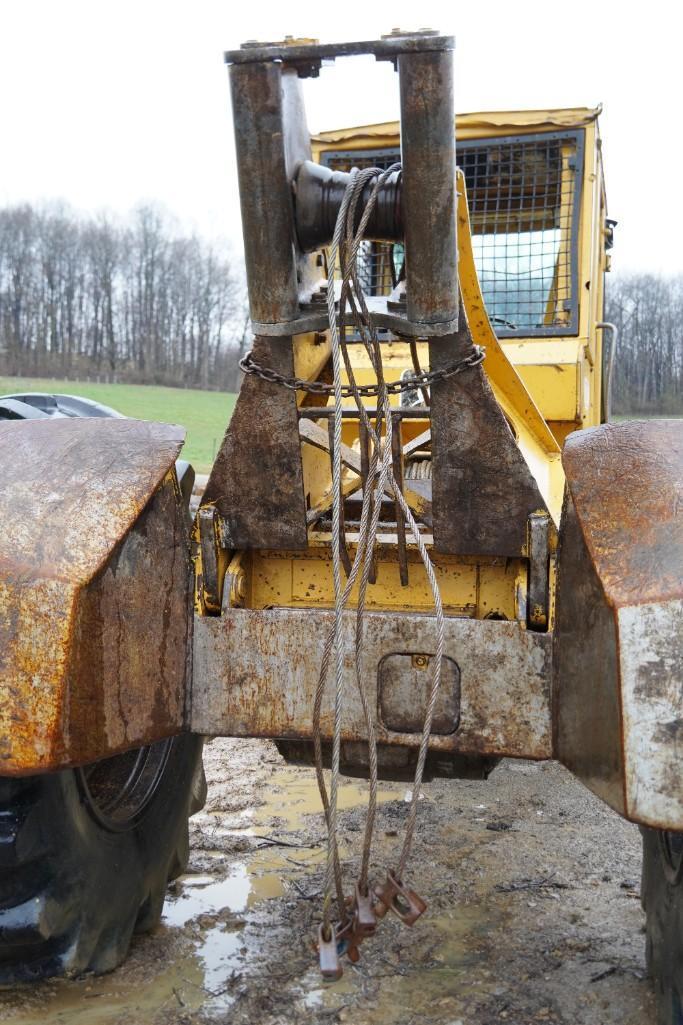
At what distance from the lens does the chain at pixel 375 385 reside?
216 cm

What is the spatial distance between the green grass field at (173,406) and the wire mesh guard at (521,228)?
14.3 metres

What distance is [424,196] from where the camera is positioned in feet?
6.25

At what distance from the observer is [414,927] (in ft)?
9.62

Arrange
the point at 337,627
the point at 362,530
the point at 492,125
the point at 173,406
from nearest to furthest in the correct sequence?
the point at 337,627
the point at 362,530
the point at 492,125
the point at 173,406

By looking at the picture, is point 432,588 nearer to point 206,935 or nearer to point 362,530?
point 362,530

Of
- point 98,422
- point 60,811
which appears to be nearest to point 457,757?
point 60,811

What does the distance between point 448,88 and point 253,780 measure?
3091mm

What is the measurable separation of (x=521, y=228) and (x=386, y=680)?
2.66 meters

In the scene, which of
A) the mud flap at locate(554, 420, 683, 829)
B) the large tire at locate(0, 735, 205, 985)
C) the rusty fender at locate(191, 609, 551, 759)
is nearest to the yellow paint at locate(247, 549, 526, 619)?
the rusty fender at locate(191, 609, 551, 759)

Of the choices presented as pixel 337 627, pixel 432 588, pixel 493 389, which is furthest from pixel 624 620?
pixel 493 389

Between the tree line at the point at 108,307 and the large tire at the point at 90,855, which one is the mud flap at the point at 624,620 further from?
the tree line at the point at 108,307

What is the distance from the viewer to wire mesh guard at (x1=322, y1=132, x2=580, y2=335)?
4184 mm

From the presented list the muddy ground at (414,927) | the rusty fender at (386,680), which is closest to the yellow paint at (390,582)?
the rusty fender at (386,680)

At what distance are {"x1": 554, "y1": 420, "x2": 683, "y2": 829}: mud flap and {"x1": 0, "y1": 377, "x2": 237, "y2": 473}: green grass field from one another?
16495mm
